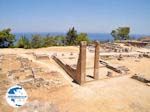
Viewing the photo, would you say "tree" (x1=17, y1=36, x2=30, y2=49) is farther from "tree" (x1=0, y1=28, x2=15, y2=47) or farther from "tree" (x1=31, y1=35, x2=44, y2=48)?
Answer: "tree" (x1=31, y1=35, x2=44, y2=48)

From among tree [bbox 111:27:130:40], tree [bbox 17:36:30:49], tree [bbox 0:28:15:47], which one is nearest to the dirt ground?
tree [bbox 17:36:30:49]

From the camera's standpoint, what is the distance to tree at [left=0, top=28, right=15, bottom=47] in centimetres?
4440

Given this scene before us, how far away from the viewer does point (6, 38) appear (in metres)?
45.2

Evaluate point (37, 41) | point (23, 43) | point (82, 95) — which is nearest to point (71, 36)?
point (37, 41)

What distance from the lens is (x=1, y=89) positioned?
15797 millimetres

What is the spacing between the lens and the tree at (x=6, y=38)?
44.4m

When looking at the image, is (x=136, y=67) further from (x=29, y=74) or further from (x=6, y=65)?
(x=6, y=65)

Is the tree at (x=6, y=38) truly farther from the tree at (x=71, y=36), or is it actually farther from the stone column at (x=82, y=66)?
the stone column at (x=82, y=66)

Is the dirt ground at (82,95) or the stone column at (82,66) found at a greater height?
the stone column at (82,66)

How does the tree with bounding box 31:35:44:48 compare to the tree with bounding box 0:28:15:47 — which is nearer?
the tree with bounding box 0:28:15:47

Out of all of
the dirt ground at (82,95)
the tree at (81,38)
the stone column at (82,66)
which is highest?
the tree at (81,38)
